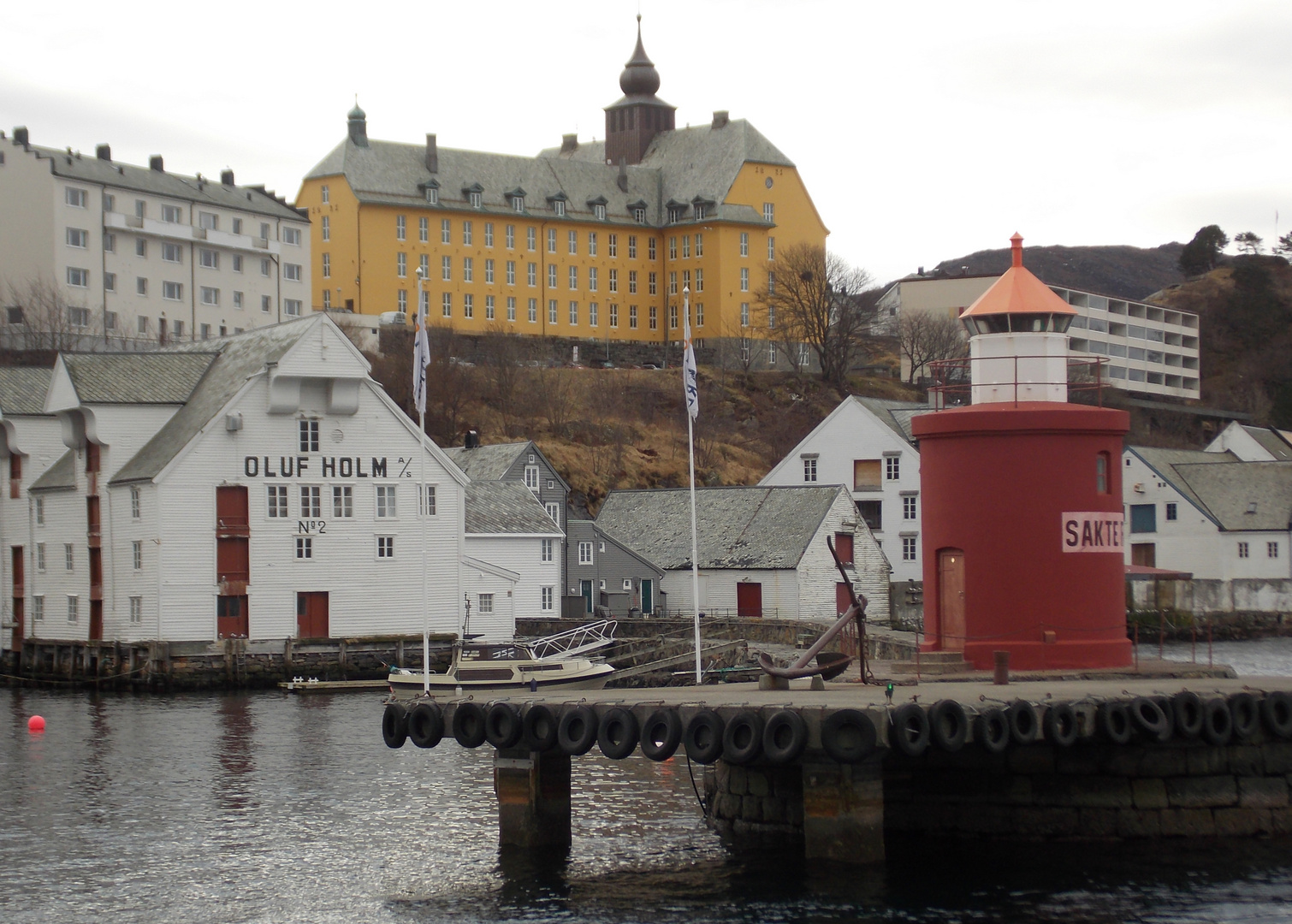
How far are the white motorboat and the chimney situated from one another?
6561cm

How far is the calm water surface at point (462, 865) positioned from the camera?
72.0 feet

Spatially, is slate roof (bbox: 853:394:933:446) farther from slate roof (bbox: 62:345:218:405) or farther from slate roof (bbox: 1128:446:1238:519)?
slate roof (bbox: 62:345:218:405)

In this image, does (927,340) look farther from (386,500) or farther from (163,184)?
(386,500)

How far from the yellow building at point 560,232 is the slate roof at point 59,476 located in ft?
150

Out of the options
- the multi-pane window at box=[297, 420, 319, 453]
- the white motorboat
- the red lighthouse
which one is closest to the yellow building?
the multi-pane window at box=[297, 420, 319, 453]

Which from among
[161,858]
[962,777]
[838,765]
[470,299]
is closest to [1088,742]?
[962,777]

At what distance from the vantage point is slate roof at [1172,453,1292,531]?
78.7 metres

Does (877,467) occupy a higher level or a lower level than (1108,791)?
higher

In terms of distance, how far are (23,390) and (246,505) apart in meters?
13.1

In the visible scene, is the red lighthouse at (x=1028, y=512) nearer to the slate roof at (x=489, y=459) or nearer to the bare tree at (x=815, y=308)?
the slate roof at (x=489, y=459)

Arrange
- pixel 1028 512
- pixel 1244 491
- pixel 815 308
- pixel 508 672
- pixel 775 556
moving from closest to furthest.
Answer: pixel 1028 512, pixel 508 672, pixel 775 556, pixel 1244 491, pixel 815 308

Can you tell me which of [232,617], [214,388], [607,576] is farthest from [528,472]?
[232,617]

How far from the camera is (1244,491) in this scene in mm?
80375

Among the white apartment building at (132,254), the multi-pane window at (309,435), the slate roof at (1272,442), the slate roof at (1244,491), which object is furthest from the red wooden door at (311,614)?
the slate roof at (1272,442)
